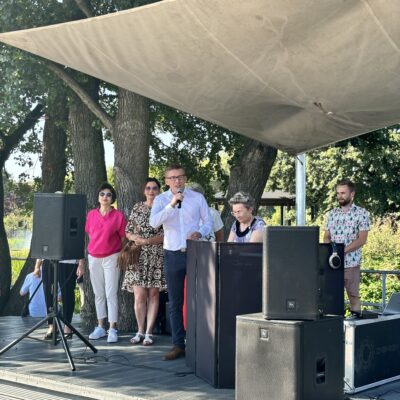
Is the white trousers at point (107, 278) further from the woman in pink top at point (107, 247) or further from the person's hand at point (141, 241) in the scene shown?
the person's hand at point (141, 241)

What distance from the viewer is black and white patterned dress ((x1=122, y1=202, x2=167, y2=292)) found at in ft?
23.5

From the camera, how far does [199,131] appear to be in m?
12.3

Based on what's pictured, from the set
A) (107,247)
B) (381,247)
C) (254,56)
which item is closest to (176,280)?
(107,247)

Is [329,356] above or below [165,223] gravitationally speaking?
below

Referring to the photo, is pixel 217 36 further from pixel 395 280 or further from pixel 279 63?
pixel 395 280

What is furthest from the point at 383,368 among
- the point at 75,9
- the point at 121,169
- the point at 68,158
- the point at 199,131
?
the point at 68,158

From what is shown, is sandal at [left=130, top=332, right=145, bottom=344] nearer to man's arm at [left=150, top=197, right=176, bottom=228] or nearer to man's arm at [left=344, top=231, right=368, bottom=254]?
man's arm at [left=150, top=197, right=176, bottom=228]

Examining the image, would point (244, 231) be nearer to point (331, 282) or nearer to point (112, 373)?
point (331, 282)

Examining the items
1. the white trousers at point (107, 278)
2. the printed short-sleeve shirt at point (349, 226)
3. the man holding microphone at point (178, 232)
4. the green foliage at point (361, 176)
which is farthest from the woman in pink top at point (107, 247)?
the green foliage at point (361, 176)

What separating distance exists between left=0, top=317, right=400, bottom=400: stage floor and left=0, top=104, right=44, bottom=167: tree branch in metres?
7.15

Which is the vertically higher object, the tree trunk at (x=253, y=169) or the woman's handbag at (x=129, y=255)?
the tree trunk at (x=253, y=169)

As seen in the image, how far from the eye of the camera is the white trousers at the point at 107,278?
24.0 feet

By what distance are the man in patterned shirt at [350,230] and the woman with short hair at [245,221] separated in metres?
1.15

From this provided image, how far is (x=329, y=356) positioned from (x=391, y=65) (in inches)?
82.4
